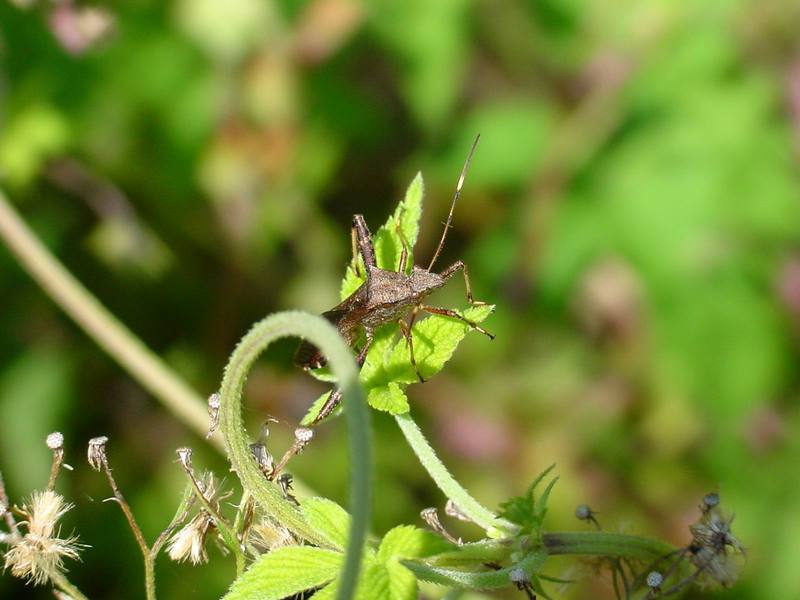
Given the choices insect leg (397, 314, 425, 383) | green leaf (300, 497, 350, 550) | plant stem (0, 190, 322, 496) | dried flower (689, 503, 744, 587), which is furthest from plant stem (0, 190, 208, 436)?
dried flower (689, 503, 744, 587)

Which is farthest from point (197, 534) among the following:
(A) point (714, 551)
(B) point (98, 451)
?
(A) point (714, 551)

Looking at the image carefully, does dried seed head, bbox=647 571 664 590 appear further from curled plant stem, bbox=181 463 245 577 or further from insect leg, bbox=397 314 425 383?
curled plant stem, bbox=181 463 245 577

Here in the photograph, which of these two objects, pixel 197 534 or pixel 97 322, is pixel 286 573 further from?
pixel 97 322

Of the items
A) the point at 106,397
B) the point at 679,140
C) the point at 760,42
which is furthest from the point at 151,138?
the point at 760,42

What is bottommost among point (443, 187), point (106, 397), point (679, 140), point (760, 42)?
point (106, 397)

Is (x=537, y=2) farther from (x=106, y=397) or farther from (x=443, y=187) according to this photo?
(x=106, y=397)
